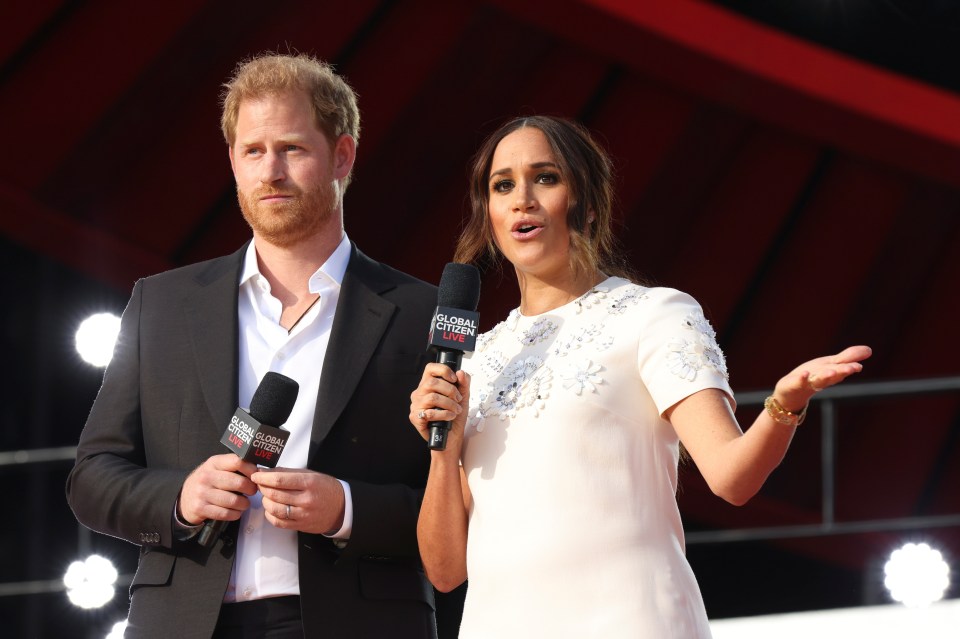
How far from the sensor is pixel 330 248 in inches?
86.0

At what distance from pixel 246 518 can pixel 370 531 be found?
0.71ft

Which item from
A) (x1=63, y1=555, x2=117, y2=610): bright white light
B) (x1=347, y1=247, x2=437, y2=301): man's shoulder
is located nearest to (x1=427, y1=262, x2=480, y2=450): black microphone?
(x1=347, y1=247, x2=437, y2=301): man's shoulder

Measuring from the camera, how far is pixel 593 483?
1.70 meters

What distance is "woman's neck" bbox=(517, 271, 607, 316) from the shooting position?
1.95 m

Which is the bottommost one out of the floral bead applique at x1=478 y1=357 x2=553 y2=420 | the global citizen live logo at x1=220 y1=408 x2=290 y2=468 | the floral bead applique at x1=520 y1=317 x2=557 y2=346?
the global citizen live logo at x1=220 y1=408 x2=290 y2=468

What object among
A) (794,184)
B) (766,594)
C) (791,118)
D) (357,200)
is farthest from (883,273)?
(357,200)

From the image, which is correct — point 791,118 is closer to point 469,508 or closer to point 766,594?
point 766,594

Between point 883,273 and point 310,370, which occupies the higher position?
point 883,273

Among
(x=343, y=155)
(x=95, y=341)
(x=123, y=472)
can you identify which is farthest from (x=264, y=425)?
(x=95, y=341)

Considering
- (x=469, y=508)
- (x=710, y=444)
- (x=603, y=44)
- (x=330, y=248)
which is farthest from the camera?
(x=603, y=44)

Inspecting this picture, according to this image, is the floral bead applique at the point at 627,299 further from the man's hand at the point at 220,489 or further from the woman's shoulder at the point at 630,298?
the man's hand at the point at 220,489

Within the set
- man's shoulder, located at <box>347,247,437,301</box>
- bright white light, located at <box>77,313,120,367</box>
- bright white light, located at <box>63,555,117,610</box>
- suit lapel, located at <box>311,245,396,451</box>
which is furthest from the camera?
bright white light, located at <box>77,313,120,367</box>

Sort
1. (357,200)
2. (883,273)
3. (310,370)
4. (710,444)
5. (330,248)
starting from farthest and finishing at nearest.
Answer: (883,273) → (357,200) → (330,248) → (310,370) → (710,444)

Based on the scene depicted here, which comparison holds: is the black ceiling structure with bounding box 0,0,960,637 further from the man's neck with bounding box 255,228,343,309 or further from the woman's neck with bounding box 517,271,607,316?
the woman's neck with bounding box 517,271,607,316
